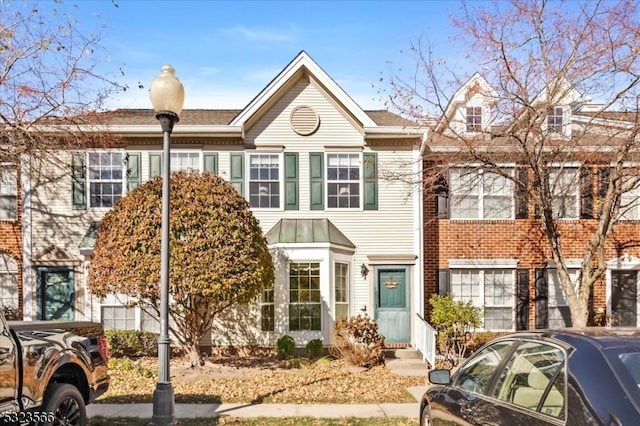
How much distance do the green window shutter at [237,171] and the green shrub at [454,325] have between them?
600 centimetres

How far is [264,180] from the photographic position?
602 inches

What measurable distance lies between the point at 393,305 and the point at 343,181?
3.60m

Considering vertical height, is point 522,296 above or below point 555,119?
below

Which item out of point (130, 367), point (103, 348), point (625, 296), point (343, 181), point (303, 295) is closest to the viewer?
point (103, 348)

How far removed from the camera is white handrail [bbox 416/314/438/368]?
13031 millimetres

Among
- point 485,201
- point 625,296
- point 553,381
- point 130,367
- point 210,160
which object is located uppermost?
point 210,160

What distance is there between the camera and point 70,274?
14.9 metres

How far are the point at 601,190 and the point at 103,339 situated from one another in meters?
13.7

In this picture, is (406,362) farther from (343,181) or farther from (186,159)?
(186,159)

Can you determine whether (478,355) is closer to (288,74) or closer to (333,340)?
(333,340)

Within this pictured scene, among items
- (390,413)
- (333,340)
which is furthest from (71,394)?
(333,340)

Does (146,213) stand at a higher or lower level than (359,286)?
higher

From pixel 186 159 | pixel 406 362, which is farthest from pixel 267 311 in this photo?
pixel 186 159

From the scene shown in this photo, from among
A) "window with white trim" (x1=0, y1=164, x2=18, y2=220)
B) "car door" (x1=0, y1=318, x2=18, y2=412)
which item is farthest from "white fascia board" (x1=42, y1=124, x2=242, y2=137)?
"car door" (x1=0, y1=318, x2=18, y2=412)
